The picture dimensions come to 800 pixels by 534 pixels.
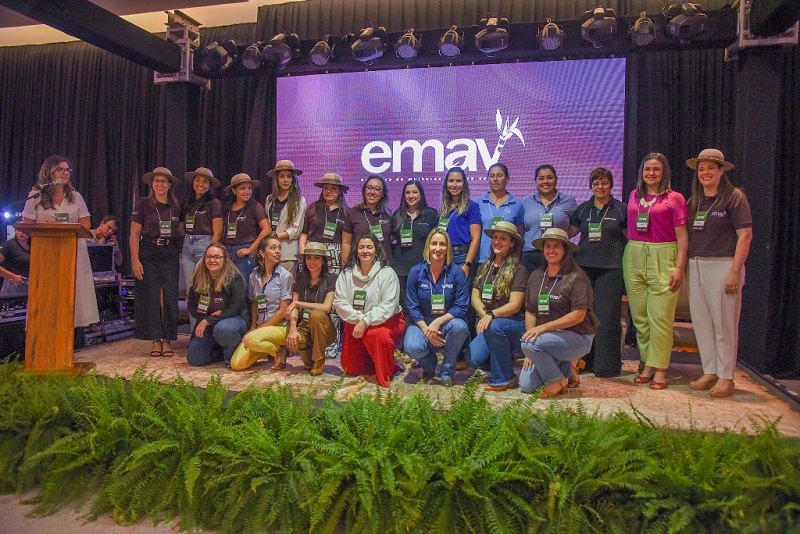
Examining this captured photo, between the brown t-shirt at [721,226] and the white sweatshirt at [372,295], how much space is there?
2.08 m

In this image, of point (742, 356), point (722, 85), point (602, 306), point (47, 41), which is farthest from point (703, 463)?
point (47, 41)

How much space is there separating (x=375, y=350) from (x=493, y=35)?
Answer: 119 inches

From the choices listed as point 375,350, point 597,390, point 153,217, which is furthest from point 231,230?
point 597,390

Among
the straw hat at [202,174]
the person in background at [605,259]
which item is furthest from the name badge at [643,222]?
the straw hat at [202,174]

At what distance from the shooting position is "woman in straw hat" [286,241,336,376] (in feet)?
14.2

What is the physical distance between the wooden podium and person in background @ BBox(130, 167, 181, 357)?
1070 millimetres

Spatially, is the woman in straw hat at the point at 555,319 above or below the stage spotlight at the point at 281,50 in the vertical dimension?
below

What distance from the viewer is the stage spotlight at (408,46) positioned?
212 inches

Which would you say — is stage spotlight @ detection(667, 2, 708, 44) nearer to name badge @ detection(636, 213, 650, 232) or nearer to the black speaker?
the black speaker

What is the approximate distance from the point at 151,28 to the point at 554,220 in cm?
629

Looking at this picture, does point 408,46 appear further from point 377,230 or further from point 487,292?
point 487,292

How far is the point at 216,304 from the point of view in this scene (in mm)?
4629

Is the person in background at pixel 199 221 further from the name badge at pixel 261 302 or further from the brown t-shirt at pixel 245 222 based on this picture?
the name badge at pixel 261 302

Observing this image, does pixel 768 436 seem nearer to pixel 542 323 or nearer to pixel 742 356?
pixel 542 323
